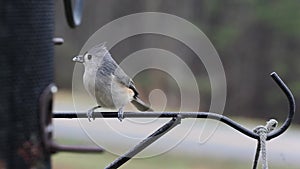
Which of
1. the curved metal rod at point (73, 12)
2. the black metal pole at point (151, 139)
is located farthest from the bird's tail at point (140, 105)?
the black metal pole at point (151, 139)

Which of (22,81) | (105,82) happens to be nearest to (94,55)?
(105,82)

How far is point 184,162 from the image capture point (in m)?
9.66

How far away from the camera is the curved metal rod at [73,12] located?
9.26 feet

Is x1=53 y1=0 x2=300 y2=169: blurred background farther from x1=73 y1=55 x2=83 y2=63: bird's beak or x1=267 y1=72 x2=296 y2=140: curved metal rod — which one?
x1=267 y1=72 x2=296 y2=140: curved metal rod

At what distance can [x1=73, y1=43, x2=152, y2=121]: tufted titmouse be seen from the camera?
297 cm

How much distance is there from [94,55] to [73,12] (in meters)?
0.23

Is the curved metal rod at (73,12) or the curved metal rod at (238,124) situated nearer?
the curved metal rod at (238,124)

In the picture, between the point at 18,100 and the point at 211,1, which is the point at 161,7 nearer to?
the point at 211,1

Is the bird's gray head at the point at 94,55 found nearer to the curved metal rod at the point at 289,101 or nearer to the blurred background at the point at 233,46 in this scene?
the curved metal rod at the point at 289,101

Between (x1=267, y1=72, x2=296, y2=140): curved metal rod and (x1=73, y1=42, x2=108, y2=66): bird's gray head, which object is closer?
(x1=267, y1=72, x2=296, y2=140): curved metal rod

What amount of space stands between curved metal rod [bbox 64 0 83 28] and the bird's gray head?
135mm

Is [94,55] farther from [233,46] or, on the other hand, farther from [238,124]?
[233,46]

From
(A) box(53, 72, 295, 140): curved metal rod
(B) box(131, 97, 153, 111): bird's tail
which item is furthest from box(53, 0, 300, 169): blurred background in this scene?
(A) box(53, 72, 295, 140): curved metal rod

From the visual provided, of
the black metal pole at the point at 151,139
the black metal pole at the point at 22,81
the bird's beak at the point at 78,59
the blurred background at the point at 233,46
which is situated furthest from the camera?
the blurred background at the point at 233,46
